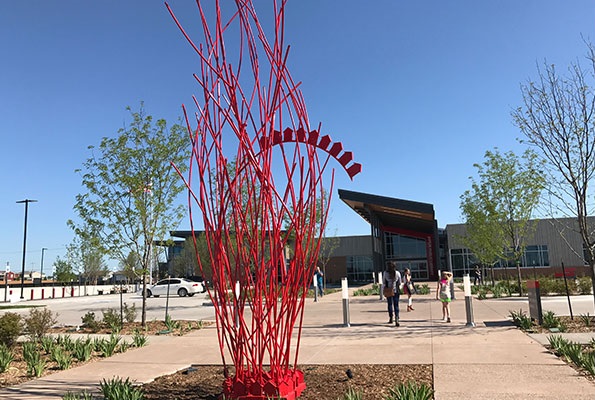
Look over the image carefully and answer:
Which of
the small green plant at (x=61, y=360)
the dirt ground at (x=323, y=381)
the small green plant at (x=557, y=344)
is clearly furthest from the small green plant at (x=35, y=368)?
the small green plant at (x=557, y=344)

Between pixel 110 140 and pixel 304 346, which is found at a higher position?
pixel 110 140

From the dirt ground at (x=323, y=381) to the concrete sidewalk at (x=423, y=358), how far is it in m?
0.33

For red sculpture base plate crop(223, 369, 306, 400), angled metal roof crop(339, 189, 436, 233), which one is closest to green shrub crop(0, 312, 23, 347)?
red sculpture base plate crop(223, 369, 306, 400)

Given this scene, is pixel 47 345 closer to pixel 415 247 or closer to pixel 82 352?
pixel 82 352

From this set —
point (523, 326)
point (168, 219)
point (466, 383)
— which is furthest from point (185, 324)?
point (466, 383)

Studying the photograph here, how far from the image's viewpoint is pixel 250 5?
4.63 m

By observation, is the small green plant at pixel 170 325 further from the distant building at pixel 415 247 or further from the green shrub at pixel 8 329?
the distant building at pixel 415 247

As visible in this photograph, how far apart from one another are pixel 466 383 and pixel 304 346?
3.84 metres

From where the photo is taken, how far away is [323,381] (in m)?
5.80

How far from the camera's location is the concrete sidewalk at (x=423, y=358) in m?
5.45

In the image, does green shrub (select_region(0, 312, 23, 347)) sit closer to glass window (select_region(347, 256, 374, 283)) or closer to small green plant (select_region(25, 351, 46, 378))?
small green plant (select_region(25, 351, 46, 378))

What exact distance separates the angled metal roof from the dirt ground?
3162 cm

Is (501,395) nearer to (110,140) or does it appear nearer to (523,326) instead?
(523,326)

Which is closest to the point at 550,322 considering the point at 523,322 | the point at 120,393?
the point at 523,322
